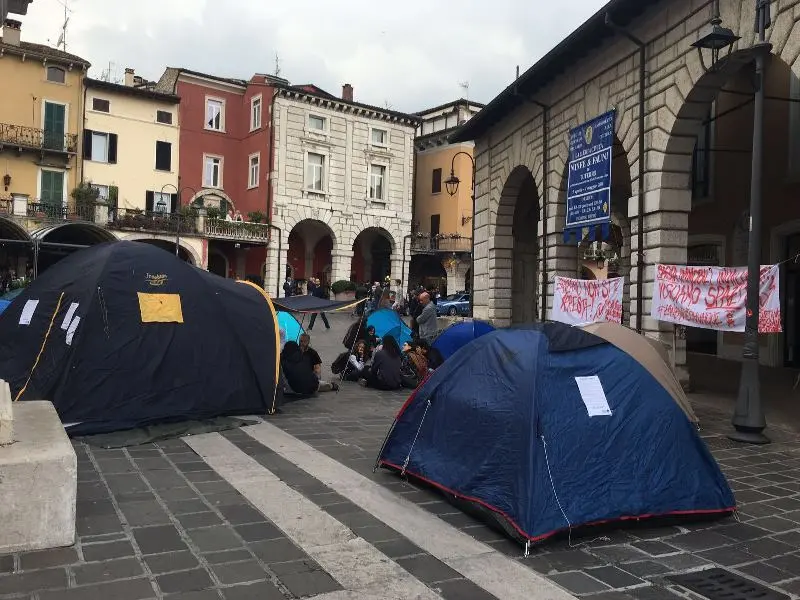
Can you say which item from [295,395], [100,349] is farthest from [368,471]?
[295,395]

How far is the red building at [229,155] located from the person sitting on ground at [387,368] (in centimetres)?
2460

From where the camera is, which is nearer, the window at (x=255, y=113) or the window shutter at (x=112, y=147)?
the window shutter at (x=112, y=147)

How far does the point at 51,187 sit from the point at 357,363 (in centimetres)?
→ 2598

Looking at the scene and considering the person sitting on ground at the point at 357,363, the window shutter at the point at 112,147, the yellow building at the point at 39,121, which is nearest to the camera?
the person sitting on ground at the point at 357,363

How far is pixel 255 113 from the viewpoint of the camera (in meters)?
37.4

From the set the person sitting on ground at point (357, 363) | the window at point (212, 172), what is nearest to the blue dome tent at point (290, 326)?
the person sitting on ground at point (357, 363)

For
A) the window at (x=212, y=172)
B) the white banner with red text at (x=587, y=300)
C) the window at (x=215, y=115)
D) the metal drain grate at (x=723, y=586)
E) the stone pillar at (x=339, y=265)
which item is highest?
the window at (x=215, y=115)

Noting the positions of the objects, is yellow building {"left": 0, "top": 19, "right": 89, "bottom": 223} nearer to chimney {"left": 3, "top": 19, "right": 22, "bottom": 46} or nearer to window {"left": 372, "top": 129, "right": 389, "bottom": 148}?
chimney {"left": 3, "top": 19, "right": 22, "bottom": 46}

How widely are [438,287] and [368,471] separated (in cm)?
3687

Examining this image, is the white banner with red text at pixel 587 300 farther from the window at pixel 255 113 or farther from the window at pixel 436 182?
the window at pixel 436 182

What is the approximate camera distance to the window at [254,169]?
122 feet

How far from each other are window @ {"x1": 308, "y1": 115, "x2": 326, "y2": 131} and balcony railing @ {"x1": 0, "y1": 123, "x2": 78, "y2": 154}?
11684 mm

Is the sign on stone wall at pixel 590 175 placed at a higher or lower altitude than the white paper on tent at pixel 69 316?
higher

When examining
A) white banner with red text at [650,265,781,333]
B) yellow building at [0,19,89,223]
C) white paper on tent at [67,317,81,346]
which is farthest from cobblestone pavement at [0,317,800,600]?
yellow building at [0,19,89,223]
